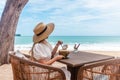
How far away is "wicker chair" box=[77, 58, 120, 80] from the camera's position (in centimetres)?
229

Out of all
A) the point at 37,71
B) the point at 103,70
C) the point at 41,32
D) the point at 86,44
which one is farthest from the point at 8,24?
the point at 86,44

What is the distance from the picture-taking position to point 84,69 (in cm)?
234

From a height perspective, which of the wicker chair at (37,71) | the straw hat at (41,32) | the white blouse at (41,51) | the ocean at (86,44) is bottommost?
the ocean at (86,44)

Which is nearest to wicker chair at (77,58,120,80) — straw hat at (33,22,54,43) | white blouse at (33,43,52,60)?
white blouse at (33,43,52,60)

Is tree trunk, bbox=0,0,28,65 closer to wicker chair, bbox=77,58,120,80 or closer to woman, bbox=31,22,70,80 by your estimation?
woman, bbox=31,22,70,80

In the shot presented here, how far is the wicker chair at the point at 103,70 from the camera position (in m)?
2.29

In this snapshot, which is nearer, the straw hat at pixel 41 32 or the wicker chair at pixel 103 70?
the wicker chair at pixel 103 70

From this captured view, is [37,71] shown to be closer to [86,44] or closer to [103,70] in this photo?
[103,70]

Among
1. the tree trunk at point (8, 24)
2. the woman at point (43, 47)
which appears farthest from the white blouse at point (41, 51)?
the tree trunk at point (8, 24)

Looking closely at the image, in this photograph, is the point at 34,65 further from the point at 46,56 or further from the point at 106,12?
the point at 106,12

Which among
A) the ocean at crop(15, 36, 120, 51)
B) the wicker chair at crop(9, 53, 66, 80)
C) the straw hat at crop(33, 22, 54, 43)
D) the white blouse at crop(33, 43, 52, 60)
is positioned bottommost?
the ocean at crop(15, 36, 120, 51)

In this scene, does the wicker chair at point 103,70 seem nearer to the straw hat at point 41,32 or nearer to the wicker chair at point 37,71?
the wicker chair at point 37,71

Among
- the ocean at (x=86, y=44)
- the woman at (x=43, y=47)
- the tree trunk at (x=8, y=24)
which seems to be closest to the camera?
the woman at (x=43, y=47)

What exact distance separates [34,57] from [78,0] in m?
23.5
